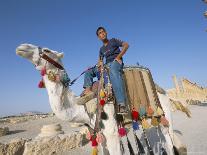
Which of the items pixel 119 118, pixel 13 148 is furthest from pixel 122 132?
pixel 13 148

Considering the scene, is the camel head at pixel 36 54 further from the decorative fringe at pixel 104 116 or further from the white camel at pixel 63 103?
the decorative fringe at pixel 104 116

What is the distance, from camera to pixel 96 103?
4617 millimetres

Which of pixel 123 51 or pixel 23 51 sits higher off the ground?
pixel 123 51

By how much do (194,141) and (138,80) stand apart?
5786 millimetres

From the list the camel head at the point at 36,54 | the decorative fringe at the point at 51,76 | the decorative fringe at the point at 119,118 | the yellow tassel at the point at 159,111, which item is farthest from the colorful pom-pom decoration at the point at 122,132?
the camel head at the point at 36,54

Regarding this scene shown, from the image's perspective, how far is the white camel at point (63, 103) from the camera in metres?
4.16

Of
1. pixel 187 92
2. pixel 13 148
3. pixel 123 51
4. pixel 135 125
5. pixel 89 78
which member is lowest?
pixel 13 148

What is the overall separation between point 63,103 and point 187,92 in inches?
1226

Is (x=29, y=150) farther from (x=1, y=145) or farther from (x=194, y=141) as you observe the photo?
(x=194, y=141)

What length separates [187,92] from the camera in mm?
33219

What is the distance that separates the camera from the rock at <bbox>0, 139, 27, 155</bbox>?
9734 mm

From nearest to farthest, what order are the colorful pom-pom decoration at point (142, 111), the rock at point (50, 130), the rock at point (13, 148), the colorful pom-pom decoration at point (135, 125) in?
the colorful pom-pom decoration at point (135, 125), the colorful pom-pom decoration at point (142, 111), the rock at point (13, 148), the rock at point (50, 130)

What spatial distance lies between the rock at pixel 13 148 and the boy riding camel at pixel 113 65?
6207 millimetres

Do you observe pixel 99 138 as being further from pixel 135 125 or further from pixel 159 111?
pixel 159 111
